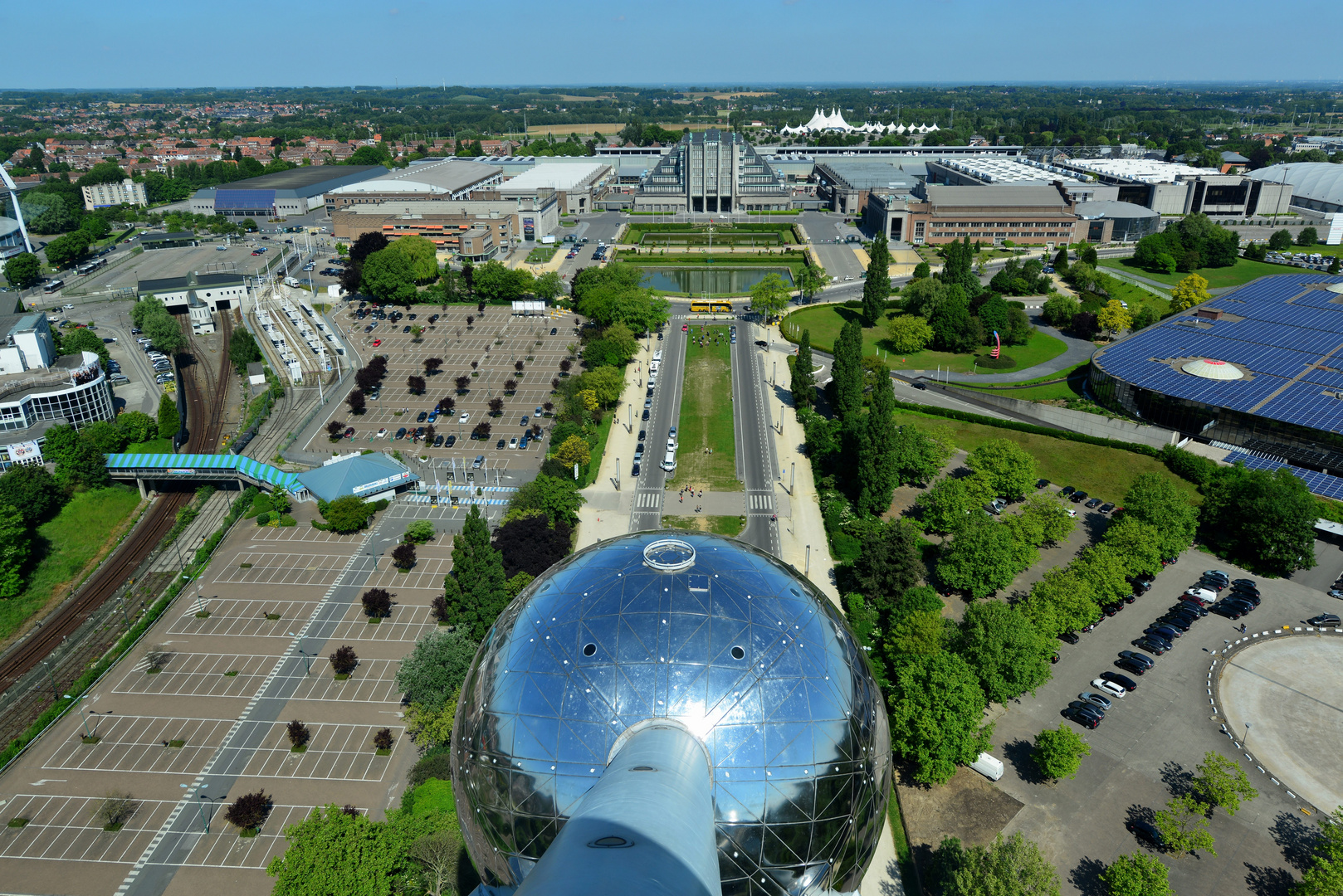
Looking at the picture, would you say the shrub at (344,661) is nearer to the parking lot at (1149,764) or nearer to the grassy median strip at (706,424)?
A: the grassy median strip at (706,424)

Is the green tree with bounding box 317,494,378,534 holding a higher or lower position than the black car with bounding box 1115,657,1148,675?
higher

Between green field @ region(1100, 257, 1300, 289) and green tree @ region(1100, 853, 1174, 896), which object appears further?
green field @ region(1100, 257, 1300, 289)

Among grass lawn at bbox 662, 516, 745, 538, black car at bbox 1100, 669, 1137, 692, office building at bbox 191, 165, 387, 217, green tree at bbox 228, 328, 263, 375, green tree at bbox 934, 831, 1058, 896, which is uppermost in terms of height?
office building at bbox 191, 165, 387, 217

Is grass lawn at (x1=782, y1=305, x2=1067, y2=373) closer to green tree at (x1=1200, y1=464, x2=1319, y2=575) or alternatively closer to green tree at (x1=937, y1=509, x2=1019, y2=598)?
green tree at (x1=1200, y1=464, x2=1319, y2=575)

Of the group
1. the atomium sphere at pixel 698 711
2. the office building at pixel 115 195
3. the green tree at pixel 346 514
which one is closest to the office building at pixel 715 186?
the office building at pixel 115 195

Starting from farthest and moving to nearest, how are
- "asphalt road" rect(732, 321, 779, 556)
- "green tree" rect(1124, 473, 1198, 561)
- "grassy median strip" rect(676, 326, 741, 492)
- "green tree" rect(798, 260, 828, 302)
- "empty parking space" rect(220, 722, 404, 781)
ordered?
"green tree" rect(798, 260, 828, 302)
"grassy median strip" rect(676, 326, 741, 492)
"asphalt road" rect(732, 321, 779, 556)
"green tree" rect(1124, 473, 1198, 561)
"empty parking space" rect(220, 722, 404, 781)

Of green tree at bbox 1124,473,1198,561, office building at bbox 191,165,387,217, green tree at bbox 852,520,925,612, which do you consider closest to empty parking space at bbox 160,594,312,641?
green tree at bbox 852,520,925,612

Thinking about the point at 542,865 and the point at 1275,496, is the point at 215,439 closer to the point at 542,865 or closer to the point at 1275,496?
the point at 542,865
